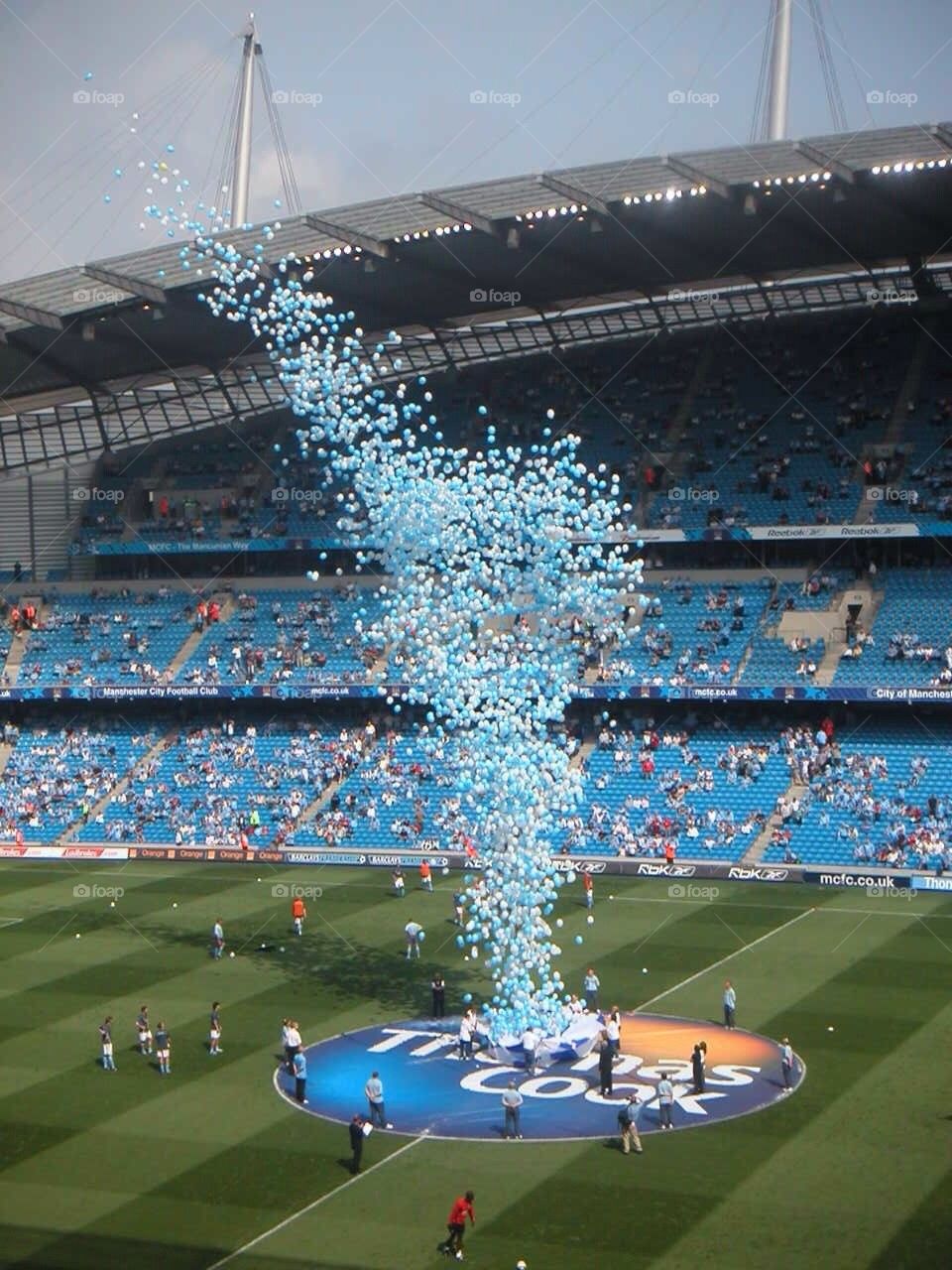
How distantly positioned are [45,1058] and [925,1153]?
15111 mm

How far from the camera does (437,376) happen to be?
220ft

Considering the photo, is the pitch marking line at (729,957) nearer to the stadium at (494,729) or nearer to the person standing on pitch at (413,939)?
the stadium at (494,729)

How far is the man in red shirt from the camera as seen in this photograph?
66.8ft

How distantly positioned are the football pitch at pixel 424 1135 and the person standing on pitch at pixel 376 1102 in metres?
0.44

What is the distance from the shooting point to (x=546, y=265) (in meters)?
54.0

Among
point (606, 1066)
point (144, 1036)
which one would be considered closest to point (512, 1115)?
point (606, 1066)

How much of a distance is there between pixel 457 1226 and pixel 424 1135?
4.84 meters

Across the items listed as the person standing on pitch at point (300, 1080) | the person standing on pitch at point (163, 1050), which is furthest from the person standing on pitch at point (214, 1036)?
the person standing on pitch at point (300, 1080)

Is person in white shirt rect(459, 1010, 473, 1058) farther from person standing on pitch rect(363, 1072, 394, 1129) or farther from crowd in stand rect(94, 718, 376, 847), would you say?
crowd in stand rect(94, 718, 376, 847)

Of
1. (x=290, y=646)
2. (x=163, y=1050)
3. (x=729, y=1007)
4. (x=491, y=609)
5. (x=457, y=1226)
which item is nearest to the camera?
(x=457, y=1226)

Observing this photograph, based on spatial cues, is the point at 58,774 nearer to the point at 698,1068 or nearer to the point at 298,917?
the point at 298,917

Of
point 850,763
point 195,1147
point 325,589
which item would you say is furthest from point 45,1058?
point 325,589

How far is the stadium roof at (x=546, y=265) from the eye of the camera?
46344mm

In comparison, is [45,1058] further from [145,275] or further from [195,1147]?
[145,275]
